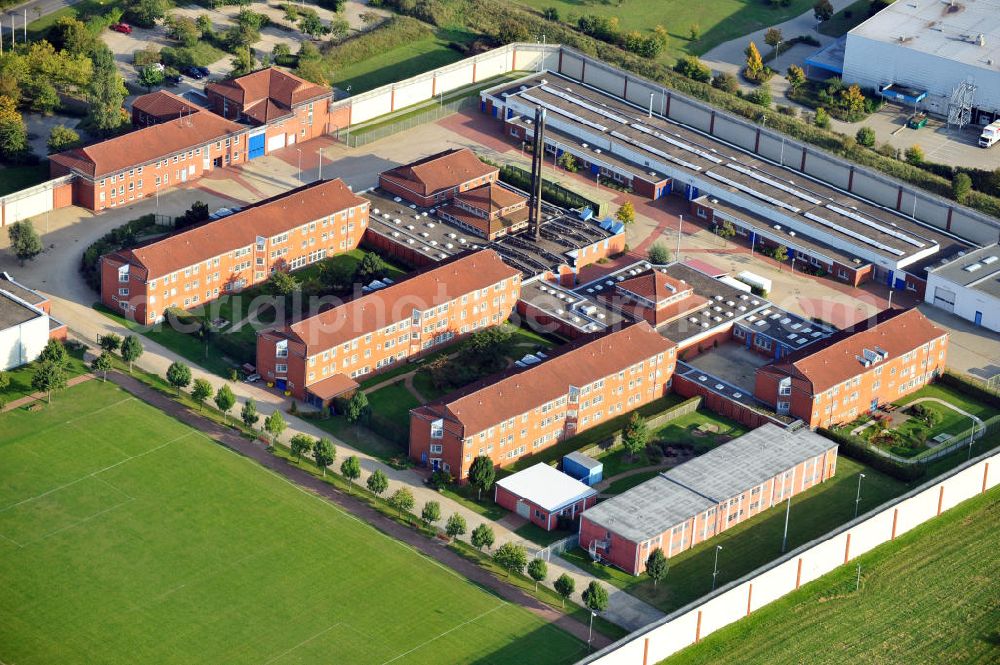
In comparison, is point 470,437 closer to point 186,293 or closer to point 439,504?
point 439,504

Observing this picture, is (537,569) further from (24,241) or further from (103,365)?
(24,241)

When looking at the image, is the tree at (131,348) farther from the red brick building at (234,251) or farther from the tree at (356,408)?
the tree at (356,408)

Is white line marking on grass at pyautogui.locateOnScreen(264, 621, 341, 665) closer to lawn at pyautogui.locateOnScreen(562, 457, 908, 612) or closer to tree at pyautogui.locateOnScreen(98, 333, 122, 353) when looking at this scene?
lawn at pyautogui.locateOnScreen(562, 457, 908, 612)

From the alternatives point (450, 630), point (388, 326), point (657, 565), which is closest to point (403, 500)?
point (450, 630)

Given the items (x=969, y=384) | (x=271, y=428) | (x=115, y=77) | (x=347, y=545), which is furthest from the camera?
(x=115, y=77)

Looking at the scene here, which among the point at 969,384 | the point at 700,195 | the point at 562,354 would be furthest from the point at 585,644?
the point at 700,195

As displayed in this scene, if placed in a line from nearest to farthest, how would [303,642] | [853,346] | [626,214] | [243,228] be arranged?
[303,642] < [853,346] < [243,228] < [626,214]

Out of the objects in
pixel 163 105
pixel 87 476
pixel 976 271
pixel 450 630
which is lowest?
pixel 450 630

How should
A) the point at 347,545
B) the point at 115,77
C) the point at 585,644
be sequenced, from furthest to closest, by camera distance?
1. the point at 115,77
2. the point at 347,545
3. the point at 585,644
